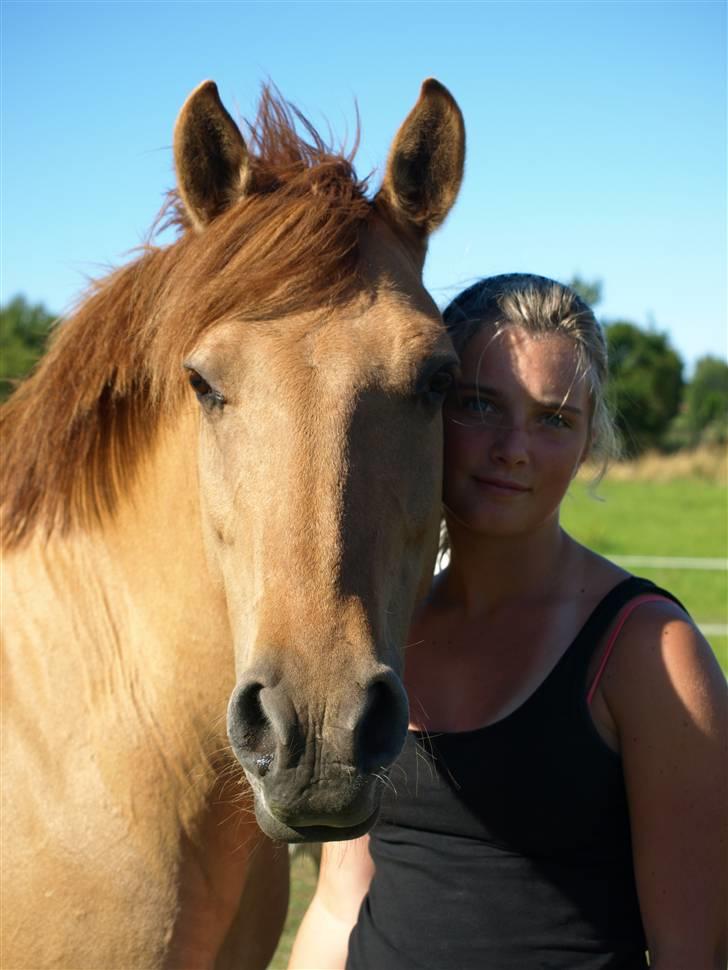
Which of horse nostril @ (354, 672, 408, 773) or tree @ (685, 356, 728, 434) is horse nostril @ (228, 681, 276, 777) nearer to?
horse nostril @ (354, 672, 408, 773)

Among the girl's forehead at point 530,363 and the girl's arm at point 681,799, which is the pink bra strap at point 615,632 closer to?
the girl's arm at point 681,799

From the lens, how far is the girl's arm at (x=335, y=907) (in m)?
2.56

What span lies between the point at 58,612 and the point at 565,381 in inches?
58.1

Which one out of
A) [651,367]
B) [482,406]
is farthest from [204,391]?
[651,367]

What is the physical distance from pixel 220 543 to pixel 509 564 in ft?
2.58

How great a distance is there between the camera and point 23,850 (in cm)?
225

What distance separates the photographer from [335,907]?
262 centimetres

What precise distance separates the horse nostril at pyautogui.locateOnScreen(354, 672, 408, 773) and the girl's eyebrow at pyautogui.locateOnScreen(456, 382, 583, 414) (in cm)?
88

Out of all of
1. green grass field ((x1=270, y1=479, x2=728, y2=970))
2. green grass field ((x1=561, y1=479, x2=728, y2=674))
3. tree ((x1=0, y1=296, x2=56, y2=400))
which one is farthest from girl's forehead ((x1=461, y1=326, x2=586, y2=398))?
tree ((x1=0, y1=296, x2=56, y2=400))

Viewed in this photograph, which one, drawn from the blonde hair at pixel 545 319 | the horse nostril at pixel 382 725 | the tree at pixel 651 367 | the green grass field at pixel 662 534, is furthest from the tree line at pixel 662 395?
the horse nostril at pixel 382 725

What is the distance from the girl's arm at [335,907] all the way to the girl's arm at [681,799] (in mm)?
889

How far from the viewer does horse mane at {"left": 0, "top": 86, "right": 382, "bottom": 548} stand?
220 cm

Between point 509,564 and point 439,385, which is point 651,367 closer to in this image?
point 509,564

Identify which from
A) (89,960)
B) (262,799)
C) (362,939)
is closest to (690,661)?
(262,799)
